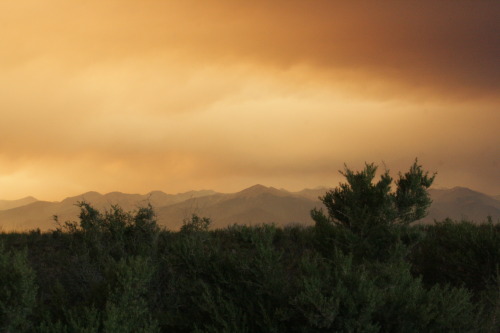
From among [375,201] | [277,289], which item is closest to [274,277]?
[277,289]

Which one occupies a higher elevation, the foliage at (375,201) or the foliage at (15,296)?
the foliage at (375,201)

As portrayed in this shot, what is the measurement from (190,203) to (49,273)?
5.24 m

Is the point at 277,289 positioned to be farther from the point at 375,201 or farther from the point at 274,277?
the point at 375,201

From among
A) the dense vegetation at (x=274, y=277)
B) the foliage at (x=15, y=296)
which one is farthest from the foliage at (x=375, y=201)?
the foliage at (x=15, y=296)

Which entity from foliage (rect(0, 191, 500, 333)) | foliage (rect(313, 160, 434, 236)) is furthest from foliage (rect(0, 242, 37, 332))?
foliage (rect(313, 160, 434, 236))

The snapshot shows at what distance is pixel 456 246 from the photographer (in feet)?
52.9

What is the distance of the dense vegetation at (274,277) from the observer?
9.77 meters

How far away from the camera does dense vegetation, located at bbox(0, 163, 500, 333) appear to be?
9.77 m

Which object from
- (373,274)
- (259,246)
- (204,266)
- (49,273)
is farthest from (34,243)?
(373,274)

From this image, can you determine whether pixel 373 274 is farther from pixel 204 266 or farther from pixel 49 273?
pixel 49 273

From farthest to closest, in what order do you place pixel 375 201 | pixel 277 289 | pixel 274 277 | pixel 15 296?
pixel 375 201, pixel 274 277, pixel 277 289, pixel 15 296

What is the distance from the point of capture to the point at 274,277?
11070 mm

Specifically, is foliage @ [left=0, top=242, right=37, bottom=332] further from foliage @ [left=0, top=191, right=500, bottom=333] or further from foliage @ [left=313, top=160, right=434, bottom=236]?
foliage @ [left=313, top=160, right=434, bottom=236]

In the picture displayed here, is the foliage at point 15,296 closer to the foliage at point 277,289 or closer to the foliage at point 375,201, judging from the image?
the foliage at point 277,289
